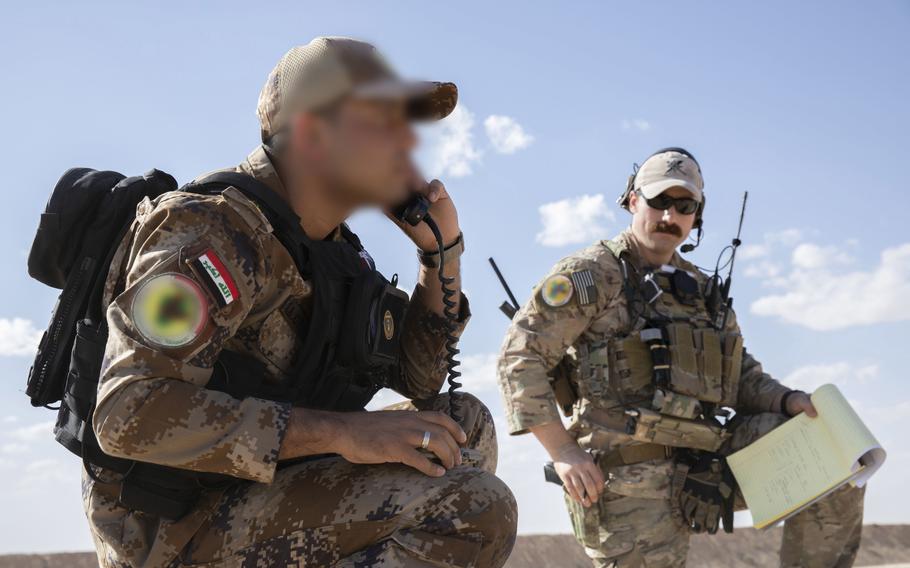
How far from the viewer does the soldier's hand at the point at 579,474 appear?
4891mm

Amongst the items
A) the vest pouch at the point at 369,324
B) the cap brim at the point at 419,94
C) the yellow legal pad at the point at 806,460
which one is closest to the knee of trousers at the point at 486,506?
the vest pouch at the point at 369,324

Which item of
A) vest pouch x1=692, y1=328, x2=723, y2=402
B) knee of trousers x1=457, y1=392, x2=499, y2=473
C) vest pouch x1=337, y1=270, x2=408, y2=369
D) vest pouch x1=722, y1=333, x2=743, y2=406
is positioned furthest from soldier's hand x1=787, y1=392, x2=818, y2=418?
vest pouch x1=337, y1=270, x2=408, y2=369

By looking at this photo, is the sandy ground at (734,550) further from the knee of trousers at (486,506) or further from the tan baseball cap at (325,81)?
the tan baseball cap at (325,81)

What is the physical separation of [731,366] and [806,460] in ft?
2.13

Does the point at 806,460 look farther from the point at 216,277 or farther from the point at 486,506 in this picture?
the point at 216,277

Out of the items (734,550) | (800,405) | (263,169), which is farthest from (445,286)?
(734,550)

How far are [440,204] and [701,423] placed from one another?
99.1 inches

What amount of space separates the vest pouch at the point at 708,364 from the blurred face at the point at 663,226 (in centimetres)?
53

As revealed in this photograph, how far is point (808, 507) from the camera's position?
5164 mm

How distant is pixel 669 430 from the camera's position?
4.95m

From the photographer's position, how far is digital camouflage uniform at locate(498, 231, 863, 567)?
4.89 m

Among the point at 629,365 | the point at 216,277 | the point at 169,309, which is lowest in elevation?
the point at 169,309

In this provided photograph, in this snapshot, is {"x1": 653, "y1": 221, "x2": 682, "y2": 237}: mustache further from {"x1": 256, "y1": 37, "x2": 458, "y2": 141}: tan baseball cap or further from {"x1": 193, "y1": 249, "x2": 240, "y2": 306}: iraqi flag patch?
{"x1": 193, "y1": 249, "x2": 240, "y2": 306}: iraqi flag patch

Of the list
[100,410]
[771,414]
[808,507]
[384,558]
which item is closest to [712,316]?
[771,414]
